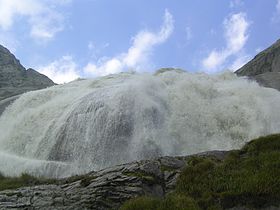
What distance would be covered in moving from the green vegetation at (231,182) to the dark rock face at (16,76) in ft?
214

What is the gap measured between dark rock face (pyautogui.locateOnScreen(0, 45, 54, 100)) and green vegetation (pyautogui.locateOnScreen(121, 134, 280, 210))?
6512 centimetres

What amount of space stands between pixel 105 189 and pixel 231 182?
445 cm

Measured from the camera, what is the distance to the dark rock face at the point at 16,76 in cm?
8577

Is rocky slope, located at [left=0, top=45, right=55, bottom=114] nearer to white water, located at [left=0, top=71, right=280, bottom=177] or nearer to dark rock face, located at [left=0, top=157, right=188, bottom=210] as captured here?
white water, located at [left=0, top=71, right=280, bottom=177]

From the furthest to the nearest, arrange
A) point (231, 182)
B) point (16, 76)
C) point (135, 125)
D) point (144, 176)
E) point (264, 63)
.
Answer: point (16, 76), point (264, 63), point (135, 125), point (144, 176), point (231, 182)

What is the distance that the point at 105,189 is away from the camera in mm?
17891

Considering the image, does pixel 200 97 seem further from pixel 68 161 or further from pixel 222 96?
pixel 68 161

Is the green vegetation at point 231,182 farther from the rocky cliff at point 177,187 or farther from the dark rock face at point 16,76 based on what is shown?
the dark rock face at point 16,76

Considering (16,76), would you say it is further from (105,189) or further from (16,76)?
(105,189)

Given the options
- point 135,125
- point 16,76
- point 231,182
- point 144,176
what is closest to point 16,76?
point 16,76

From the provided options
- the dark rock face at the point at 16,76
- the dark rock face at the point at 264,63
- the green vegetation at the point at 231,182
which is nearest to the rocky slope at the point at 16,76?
the dark rock face at the point at 16,76

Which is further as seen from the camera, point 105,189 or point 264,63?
point 264,63

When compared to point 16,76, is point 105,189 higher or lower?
lower

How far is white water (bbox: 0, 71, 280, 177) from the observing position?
33344 millimetres
